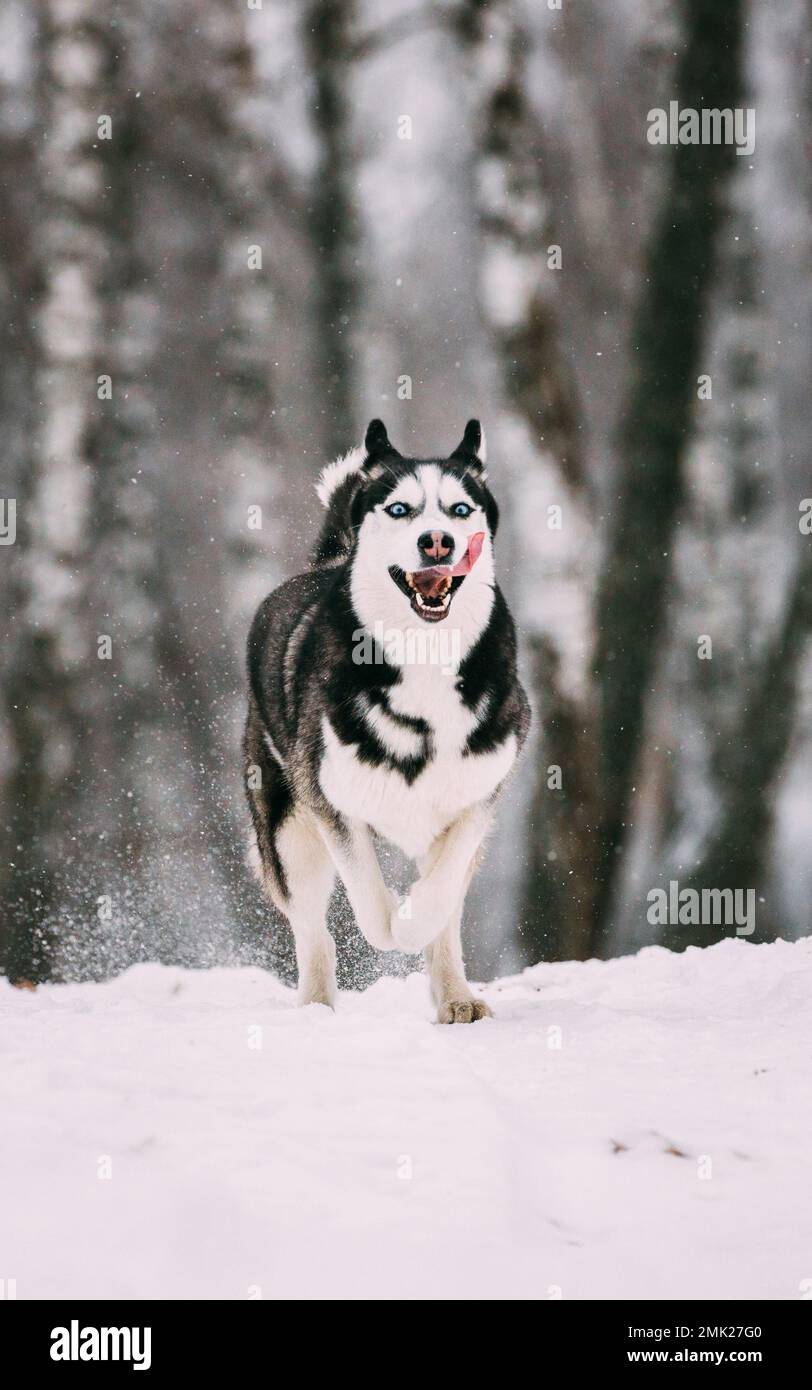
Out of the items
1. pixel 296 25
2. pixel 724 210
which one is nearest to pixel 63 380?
pixel 296 25

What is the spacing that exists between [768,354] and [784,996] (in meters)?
4.75

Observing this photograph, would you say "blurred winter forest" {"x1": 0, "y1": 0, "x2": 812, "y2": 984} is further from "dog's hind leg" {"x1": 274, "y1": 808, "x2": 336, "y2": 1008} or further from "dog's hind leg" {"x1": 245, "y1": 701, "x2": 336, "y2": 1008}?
"dog's hind leg" {"x1": 274, "y1": 808, "x2": 336, "y2": 1008}

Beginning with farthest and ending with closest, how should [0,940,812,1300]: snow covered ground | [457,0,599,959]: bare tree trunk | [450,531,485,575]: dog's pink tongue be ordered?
[457,0,599,959]: bare tree trunk < [450,531,485,575]: dog's pink tongue < [0,940,812,1300]: snow covered ground

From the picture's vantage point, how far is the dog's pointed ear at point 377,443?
4398 millimetres

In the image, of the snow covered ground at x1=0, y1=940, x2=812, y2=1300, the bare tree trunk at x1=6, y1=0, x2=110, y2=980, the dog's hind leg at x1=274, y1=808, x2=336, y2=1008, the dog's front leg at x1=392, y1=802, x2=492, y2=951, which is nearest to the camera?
the snow covered ground at x1=0, y1=940, x2=812, y2=1300

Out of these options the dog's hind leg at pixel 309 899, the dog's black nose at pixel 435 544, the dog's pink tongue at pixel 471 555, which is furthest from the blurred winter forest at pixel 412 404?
the dog's black nose at pixel 435 544

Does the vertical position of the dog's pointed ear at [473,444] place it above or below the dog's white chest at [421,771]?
above

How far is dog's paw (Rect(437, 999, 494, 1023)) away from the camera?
14.1 ft

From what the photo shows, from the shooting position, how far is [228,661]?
8.26m

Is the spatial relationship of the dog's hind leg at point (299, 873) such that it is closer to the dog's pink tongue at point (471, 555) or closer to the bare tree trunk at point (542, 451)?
the dog's pink tongue at point (471, 555)

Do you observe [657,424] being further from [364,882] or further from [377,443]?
[364,882]

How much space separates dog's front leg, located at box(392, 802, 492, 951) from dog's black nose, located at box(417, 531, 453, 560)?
96 cm

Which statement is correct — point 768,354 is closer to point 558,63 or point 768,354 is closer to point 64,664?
point 558,63

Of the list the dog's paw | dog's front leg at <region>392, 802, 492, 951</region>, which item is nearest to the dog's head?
dog's front leg at <region>392, 802, 492, 951</region>
